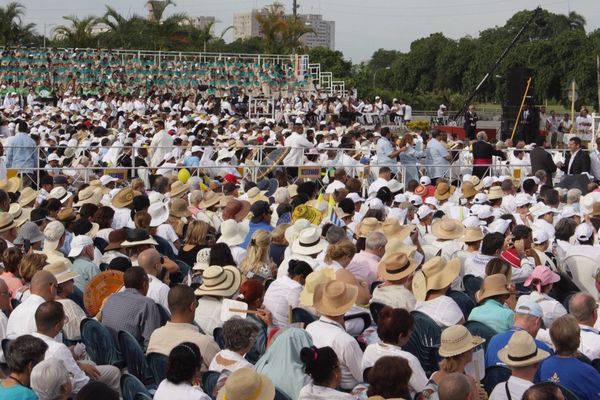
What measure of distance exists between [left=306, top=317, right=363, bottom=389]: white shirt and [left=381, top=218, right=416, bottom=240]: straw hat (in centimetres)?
335

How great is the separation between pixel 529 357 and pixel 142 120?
79.9 feet

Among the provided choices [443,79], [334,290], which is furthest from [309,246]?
[443,79]

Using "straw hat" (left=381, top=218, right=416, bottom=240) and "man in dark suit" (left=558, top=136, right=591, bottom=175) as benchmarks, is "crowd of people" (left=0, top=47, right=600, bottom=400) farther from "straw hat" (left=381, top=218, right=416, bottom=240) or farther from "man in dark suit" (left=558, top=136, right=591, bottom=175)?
"man in dark suit" (left=558, top=136, right=591, bottom=175)

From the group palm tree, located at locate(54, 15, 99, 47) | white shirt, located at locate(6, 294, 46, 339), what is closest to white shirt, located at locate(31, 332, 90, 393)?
white shirt, located at locate(6, 294, 46, 339)

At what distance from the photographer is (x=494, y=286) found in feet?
26.2

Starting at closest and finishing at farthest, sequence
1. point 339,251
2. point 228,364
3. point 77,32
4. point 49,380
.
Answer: point 49,380 < point 228,364 < point 339,251 < point 77,32

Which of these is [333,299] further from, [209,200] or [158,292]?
[209,200]

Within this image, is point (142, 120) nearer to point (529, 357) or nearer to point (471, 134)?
point (471, 134)

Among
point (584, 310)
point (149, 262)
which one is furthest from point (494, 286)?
point (149, 262)

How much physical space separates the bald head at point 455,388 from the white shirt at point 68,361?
241 centimetres

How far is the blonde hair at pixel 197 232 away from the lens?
10523mm

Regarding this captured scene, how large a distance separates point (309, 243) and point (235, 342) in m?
2.98

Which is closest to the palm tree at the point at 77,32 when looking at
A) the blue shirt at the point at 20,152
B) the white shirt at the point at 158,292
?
the blue shirt at the point at 20,152

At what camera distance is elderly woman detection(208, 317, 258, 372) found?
6.73 meters
